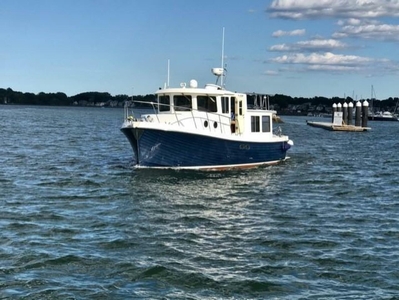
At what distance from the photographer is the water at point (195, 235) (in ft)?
38.7

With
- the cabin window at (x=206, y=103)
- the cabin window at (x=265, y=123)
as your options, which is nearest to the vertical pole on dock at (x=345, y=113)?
the cabin window at (x=265, y=123)

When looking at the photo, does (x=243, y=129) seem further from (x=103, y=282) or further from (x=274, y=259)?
(x=103, y=282)

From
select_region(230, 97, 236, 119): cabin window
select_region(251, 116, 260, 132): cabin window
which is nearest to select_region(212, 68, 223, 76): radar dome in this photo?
select_region(230, 97, 236, 119): cabin window

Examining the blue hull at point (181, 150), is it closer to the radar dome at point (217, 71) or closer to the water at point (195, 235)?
the water at point (195, 235)

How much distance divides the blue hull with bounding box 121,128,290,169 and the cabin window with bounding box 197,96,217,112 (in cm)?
176

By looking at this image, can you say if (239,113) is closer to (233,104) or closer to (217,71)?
(233,104)

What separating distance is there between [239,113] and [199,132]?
378cm

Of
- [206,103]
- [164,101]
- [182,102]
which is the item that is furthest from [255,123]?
[164,101]

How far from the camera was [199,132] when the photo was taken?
26.6 m

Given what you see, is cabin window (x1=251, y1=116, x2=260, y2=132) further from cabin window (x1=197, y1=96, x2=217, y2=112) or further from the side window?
cabin window (x1=197, y1=96, x2=217, y2=112)

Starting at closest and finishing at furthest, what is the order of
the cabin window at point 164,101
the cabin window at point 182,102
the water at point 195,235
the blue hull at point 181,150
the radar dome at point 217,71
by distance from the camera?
the water at point 195,235 < the blue hull at point 181,150 < the cabin window at point 182,102 < the cabin window at point 164,101 < the radar dome at point 217,71

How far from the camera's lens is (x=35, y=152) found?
36844mm

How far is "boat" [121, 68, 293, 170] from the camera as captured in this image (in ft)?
87.3

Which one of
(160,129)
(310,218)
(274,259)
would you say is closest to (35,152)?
(160,129)
